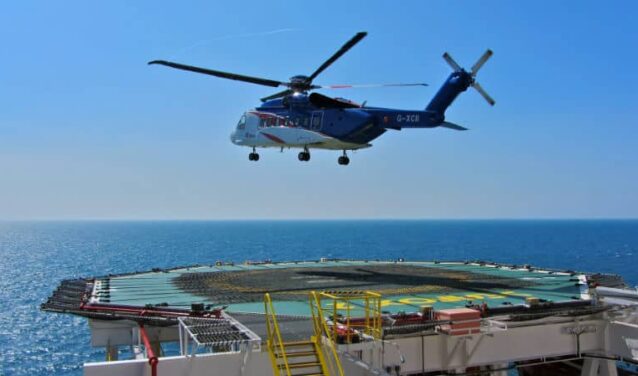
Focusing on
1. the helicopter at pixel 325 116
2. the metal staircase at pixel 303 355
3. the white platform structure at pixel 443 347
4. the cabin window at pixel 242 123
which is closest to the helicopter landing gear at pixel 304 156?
the helicopter at pixel 325 116

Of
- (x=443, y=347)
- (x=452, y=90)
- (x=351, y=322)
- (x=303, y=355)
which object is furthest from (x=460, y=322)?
(x=452, y=90)

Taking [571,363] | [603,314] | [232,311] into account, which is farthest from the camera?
[571,363]

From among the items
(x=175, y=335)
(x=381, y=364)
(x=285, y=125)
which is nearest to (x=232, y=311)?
(x=175, y=335)

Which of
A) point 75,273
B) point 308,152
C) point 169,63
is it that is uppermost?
point 169,63

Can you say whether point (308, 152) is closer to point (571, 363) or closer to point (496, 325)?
point (571, 363)

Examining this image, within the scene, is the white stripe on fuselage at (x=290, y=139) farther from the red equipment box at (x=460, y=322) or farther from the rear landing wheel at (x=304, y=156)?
the red equipment box at (x=460, y=322)

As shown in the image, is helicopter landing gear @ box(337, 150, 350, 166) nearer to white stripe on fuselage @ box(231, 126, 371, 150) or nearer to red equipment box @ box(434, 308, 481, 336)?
white stripe on fuselage @ box(231, 126, 371, 150)
